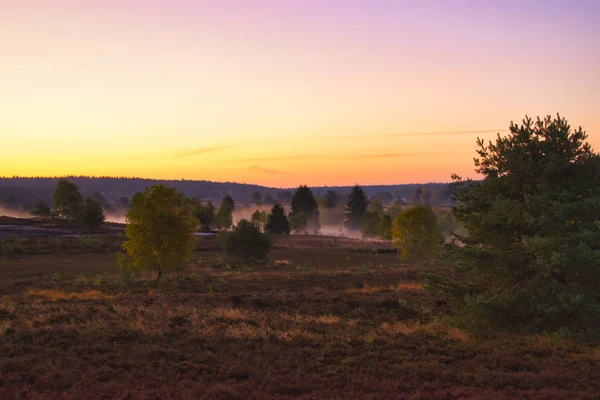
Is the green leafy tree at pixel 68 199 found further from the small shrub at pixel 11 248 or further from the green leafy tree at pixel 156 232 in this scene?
the green leafy tree at pixel 156 232

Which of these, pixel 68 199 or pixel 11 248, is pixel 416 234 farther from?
pixel 68 199

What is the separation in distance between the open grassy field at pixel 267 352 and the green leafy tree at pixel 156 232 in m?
8.10

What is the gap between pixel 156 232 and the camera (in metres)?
32.4

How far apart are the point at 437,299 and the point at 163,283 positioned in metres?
20.3

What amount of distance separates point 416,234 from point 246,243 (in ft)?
63.9

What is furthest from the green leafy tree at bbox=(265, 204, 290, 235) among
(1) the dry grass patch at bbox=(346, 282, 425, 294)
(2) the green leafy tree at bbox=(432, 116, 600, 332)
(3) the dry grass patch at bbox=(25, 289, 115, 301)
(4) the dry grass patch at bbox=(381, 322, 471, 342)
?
(2) the green leafy tree at bbox=(432, 116, 600, 332)

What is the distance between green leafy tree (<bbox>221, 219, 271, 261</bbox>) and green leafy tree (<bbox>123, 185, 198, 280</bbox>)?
14.5 metres

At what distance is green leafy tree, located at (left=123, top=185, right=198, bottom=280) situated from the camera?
105ft

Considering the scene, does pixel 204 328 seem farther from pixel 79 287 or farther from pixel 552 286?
pixel 79 287

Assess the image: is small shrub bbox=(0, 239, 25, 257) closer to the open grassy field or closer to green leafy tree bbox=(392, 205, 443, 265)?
the open grassy field

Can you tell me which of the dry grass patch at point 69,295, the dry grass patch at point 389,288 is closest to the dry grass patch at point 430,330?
the dry grass patch at point 389,288

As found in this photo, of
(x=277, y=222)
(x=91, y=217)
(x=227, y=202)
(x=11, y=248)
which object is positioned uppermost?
(x=227, y=202)

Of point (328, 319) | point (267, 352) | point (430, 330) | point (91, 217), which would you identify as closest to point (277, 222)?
point (91, 217)

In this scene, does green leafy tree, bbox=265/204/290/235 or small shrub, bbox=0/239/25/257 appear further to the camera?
green leafy tree, bbox=265/204/290/235
